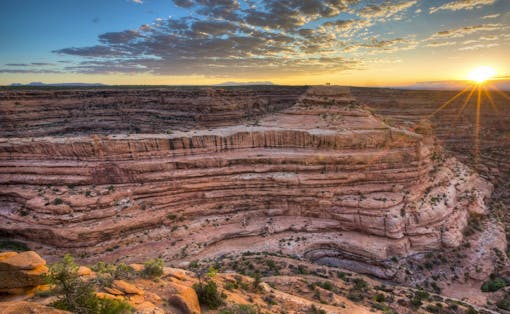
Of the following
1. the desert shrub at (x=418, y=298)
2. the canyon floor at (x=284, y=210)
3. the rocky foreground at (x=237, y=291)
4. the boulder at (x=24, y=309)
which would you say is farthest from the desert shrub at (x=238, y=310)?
the desert shrub at (x=418, y=298)

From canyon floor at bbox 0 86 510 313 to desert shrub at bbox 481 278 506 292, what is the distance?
0.42 ft

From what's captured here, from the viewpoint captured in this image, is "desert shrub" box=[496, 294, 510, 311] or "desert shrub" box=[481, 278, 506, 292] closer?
"desert shrub" box=[496, 294, 510, 311]

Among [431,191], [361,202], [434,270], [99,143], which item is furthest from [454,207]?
[99,143]

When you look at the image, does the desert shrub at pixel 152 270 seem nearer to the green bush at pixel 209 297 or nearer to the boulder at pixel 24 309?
the green bush at pixel 209 297

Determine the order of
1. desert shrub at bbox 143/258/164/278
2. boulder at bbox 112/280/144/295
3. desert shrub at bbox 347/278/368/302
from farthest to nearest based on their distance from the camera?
desert shrub at bbox 347/278/368/302
desert shrub at bbox 143/258/164/278
boulder at bbox 112/280/144/295

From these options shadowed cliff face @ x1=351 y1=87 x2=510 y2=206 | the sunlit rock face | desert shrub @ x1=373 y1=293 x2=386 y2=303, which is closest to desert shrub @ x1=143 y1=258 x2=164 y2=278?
the sunlit rock face

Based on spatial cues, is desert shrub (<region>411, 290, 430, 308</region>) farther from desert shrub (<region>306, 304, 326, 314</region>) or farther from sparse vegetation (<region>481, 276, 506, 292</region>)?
sparse vegetation (<region>481, 276, 506, 292</region>)

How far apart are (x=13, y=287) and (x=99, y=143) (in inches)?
651

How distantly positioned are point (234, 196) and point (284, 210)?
187 inches

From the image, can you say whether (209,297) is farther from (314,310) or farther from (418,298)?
(418,298)

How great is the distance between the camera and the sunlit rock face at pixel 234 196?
19.6 metres

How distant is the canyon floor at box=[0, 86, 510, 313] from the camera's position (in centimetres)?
1811

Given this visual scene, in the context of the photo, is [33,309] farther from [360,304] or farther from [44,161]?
[44,161]

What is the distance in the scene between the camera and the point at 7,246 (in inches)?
701
